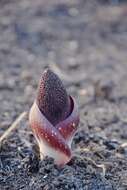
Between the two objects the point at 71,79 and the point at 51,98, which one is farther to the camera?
the point at 71,79

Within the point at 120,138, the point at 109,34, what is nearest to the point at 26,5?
the point at 109,34

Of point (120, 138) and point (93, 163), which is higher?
point (120, 138)

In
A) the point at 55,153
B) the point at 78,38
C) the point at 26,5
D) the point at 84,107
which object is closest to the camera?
the point at 55,153

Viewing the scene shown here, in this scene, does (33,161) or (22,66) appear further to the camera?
(22,66)

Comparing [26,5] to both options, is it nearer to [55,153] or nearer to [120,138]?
[120,138]

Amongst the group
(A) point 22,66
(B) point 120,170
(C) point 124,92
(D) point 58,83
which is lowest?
(B) point 120,170

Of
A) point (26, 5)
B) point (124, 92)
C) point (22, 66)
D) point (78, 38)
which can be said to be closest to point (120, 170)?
point (124, 92)

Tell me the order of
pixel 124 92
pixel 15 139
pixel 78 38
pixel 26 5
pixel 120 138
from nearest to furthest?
pixel 15 139, pixel 120 138, pixel 124 92, pixel 78 38, pixel 26 5

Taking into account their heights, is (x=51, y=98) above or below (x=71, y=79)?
below
